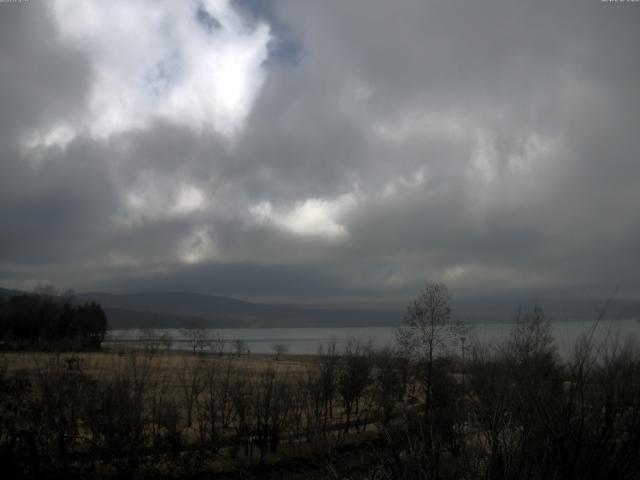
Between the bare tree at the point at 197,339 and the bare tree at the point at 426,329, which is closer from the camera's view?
the bare tree at the point at 426,329

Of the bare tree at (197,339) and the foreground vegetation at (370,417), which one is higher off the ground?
the foreground vegetation at (370,417)

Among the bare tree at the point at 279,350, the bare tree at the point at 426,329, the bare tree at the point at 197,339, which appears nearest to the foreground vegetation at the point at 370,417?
the bare tree at the point at 426,329

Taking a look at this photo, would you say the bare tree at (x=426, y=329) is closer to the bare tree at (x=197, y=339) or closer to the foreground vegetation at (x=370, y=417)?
the foreground vegetation at (x=370, y=417)

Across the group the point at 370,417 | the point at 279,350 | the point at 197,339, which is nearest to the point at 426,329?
the point at 370,417

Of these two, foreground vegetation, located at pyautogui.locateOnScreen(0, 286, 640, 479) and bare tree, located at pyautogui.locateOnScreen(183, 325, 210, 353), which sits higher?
foreground vegetation, located at pyautogui.locateOnScreen(0, 286, 640, 479)

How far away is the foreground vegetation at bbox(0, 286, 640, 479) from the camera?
659cm

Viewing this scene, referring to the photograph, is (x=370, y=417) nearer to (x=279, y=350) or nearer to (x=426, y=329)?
(x=426, y=329)

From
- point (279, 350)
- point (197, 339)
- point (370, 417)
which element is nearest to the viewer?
point (370, 417)

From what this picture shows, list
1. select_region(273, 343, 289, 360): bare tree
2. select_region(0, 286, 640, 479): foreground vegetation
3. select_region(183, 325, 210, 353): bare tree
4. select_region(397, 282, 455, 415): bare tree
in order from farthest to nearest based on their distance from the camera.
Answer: select_region(183, 325, 210, 353): bare tree → select_region(273, 343, 289, 360): bare tree → select_region(397, 282, 455, 415): bare tree → select_region(0, 286, 640, 479): foreground vegetation

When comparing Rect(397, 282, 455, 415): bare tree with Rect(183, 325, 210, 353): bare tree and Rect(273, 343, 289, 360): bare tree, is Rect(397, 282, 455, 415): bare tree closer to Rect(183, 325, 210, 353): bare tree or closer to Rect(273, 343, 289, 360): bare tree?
Rect(273, 343, 289, 360): bare tree

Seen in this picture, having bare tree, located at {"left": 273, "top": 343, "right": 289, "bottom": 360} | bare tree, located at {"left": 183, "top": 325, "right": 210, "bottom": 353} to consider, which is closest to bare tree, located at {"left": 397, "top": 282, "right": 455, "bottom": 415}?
bare tree, located at {"left": 273, "top": 343, "right": 289, "bottom": 360}

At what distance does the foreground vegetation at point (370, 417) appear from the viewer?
6.59 meters

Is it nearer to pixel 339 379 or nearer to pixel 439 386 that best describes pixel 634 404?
pixel 439 386

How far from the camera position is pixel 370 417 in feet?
129
